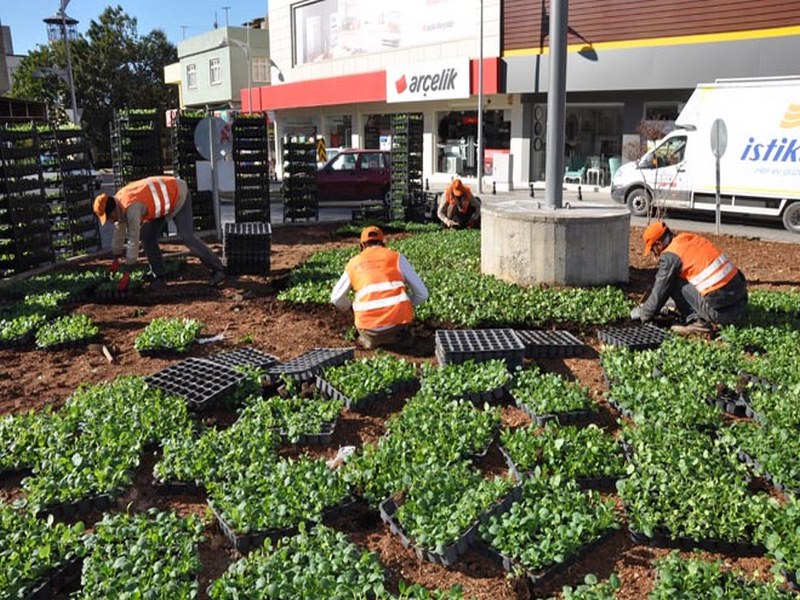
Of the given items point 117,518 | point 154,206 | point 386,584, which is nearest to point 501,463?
point 386,584

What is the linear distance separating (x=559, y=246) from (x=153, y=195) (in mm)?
5430

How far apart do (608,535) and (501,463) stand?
3.79 feet

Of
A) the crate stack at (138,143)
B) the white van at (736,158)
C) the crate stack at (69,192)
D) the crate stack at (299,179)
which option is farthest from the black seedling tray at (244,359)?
the white van at (736,158)

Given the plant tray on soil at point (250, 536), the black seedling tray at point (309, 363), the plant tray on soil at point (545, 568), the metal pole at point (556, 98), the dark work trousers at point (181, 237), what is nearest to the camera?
the plant tray on soil at point (545, 568)

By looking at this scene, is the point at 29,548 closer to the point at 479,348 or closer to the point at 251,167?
the point at 479,348

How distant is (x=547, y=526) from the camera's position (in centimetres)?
391

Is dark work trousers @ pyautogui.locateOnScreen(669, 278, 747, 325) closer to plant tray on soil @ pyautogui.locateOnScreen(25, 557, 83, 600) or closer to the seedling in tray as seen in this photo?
the seedling in tray

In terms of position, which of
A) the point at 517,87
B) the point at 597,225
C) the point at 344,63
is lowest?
the point at 597,225

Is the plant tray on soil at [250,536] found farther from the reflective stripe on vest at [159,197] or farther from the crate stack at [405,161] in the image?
the crate stack at [405,161]

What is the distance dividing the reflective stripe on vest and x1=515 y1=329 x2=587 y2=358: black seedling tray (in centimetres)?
548

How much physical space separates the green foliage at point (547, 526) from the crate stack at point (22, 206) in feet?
34.6

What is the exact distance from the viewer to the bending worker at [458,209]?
50.1 ft

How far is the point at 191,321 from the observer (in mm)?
8102

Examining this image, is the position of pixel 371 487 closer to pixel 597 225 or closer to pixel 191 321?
pixel 191 321
